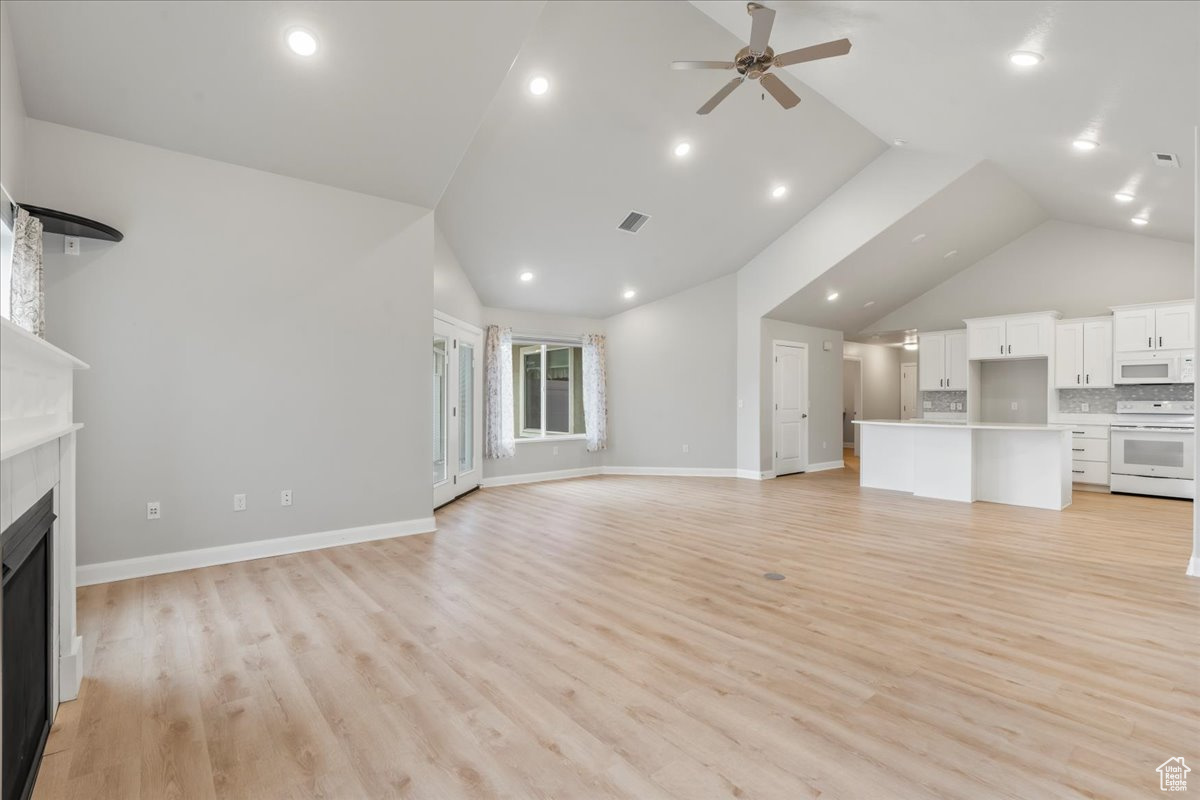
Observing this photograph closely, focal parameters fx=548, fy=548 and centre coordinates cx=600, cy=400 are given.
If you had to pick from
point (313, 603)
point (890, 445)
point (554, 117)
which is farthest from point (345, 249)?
point (890, 445)

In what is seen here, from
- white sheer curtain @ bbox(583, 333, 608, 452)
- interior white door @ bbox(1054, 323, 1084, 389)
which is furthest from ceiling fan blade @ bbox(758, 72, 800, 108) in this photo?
interior white door @ bbox(1054, 323, 1084, 389)

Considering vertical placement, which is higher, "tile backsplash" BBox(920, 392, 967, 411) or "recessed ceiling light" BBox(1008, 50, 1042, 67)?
"recessed ceiling light" BBox(1008, 50, 1042, 67)

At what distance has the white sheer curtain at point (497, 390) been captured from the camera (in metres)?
7.24

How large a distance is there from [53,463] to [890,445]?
24.3 feet

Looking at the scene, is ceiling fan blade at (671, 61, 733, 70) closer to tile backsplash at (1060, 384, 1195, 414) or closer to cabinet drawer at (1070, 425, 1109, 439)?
cabinet drawer at (1070, 425, 1109, 439)

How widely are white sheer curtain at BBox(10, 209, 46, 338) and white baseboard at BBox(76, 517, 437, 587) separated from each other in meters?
1.52

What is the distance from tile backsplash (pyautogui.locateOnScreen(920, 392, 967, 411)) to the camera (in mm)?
8742

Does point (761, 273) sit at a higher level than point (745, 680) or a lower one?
higher

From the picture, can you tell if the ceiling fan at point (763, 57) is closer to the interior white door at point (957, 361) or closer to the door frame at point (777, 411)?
the door frame at point (777, 411)

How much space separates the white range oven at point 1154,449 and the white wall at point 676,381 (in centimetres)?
457

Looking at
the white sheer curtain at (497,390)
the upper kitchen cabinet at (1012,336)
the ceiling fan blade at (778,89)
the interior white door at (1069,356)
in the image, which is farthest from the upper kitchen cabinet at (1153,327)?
the white sheer curtain at (497,390)

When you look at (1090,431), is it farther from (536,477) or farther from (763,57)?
(536,477)

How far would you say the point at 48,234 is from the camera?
10.7 ft

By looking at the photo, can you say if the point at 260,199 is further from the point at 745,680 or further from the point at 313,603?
the point at 745,680
